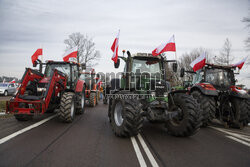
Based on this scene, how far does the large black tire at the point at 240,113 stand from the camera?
5887 mm

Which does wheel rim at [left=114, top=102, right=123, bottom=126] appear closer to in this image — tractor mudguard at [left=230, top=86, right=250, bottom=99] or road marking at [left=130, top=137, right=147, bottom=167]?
road marking at [left=130, top=137, right=147, bottom=167]

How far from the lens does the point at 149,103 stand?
4.96 m

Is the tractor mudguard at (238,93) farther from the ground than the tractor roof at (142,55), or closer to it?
closer to it

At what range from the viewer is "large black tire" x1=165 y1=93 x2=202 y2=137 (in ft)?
13.6

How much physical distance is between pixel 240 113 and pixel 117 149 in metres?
4.97

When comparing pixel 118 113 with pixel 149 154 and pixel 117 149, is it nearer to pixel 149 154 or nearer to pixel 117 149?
pixel 117 149

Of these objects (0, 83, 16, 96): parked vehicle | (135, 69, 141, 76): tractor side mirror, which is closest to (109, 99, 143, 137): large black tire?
(135, 69, 141, 76): tractor side mirror

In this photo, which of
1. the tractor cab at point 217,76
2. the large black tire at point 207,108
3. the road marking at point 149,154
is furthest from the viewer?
the tractor cab at point 217,76

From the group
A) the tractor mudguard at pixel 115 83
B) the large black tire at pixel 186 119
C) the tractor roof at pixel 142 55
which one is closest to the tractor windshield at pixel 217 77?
the tractor roof at pixel 142 55

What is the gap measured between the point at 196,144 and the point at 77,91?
586cm

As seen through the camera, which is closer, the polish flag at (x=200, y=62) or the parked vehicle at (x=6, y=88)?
the polish flag at (x=200, y=62)

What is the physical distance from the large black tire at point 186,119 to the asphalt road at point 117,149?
236 millimetres

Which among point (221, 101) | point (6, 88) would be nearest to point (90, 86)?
point (221, 101)

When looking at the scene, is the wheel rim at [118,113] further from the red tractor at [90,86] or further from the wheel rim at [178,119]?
the red tractor at [90,86]
